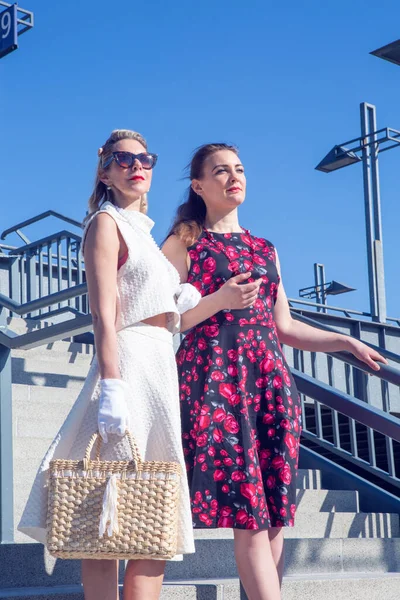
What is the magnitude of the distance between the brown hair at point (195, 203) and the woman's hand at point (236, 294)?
35 centimetres

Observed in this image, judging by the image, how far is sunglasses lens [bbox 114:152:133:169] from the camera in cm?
283

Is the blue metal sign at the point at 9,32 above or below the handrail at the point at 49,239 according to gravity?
above

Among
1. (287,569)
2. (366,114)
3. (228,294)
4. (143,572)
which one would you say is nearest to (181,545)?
(143,572)

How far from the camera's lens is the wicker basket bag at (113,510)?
2344 mm

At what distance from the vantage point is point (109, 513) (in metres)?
2.32

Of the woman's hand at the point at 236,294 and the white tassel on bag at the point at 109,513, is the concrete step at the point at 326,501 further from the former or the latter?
the white tassel on bag at the point at 109,513

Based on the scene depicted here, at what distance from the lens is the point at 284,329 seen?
11.0ft

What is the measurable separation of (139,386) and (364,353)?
108cm

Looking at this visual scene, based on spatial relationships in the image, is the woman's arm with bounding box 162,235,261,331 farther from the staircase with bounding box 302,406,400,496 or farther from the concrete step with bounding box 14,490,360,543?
the staircase with bounding box 302,406,400,496

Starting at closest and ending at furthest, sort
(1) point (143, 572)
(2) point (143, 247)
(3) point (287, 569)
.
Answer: (1) point (143, 572) → (2) point (143, 247) → (3) point (287, 569)

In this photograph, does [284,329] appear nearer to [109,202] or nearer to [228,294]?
[228,294]

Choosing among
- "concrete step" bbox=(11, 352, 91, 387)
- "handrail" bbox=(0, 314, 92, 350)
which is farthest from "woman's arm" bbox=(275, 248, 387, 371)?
"concrete step" bbox=(11, 352, 91, 387)

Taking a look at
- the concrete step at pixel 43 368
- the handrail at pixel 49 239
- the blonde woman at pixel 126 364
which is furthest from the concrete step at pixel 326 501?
the handrail at pixel 49 239

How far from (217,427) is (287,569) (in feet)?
5.35
